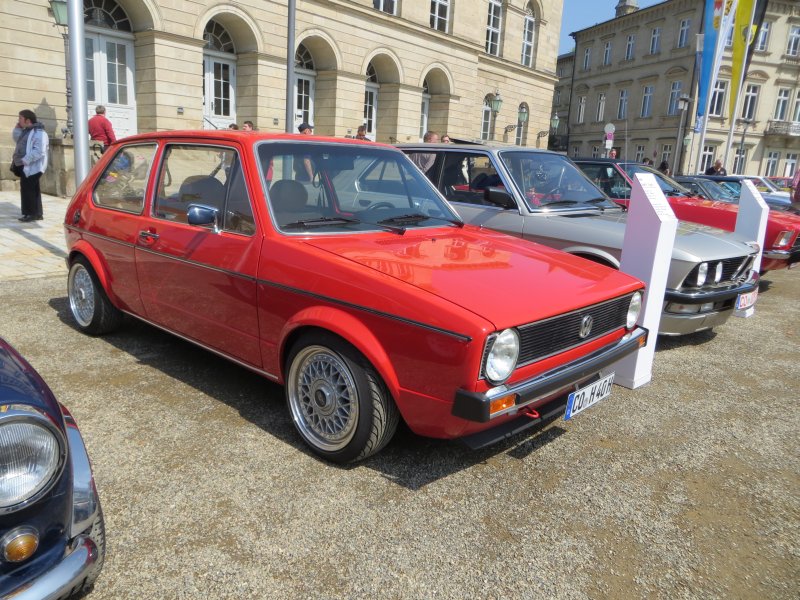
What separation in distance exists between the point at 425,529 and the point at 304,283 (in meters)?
1.35

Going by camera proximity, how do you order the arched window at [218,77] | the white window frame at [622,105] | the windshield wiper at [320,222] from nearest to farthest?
the windshield wiper at [320,222] → the arched window at [218,77] → the white window frame at [622,105]

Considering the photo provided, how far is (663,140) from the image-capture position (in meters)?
46.0

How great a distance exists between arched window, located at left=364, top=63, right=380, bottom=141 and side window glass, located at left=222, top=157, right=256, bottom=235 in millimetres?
21658

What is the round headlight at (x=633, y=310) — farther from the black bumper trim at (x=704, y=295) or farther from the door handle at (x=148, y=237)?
the door handle at (x=148, y=237)

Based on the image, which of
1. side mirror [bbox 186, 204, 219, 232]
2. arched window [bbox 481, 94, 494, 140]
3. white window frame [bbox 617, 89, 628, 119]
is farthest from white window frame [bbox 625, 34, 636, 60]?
side mirror [bbox 186, 204, 219, 232]

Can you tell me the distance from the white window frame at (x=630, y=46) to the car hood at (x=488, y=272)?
53.7 metres

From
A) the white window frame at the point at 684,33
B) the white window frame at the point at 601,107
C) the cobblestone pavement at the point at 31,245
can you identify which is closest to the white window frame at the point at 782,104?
the white window frame at the point at 684,33

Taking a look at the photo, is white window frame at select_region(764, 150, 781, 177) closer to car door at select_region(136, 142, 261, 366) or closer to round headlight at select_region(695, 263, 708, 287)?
round headlight at select_region(695, 263, 708, 287)

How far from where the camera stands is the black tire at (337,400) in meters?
2.88

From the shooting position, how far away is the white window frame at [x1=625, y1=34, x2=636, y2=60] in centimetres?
4969

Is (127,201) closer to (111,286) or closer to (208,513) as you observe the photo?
(111,286)

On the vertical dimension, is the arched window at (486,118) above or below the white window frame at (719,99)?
below

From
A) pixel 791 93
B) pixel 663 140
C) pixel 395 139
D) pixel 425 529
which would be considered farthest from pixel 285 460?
pixel 791 93

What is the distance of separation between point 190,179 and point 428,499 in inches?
102
